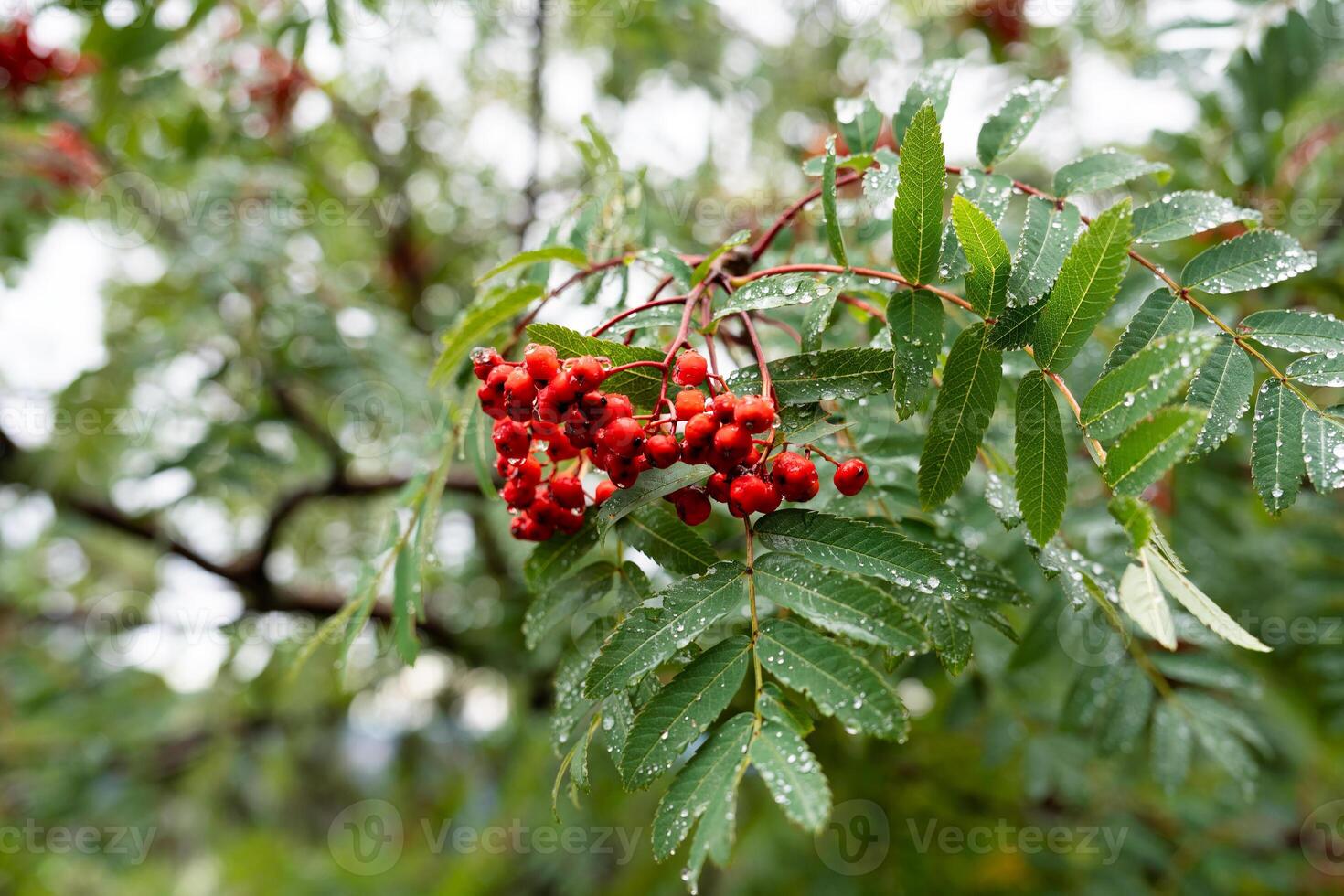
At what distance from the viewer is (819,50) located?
12.3 ft

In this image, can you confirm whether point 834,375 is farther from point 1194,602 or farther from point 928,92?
point 928,92

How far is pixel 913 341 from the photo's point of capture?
1018mm

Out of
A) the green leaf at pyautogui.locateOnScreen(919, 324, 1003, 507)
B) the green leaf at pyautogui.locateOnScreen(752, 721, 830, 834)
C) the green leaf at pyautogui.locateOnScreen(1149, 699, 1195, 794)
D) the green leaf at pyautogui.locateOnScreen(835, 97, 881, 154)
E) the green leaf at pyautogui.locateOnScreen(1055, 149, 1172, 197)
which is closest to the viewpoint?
the green leaf at pyautogui.locateOnScreen(752, 721, 830, 834)

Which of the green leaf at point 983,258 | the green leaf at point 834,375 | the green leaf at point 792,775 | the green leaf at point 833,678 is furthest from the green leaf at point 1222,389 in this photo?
the green leaf at point 792,775

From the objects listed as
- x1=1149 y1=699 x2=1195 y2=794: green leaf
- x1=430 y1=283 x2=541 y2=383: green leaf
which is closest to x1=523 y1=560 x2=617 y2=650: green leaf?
x1=430 y1=283 x2=541 y2=383: green leaf

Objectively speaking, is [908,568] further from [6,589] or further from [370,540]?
[6,589]

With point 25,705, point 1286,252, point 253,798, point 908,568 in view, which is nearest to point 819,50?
point 1286,252

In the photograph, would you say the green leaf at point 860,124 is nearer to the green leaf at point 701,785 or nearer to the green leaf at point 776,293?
the green leaf at point 776,293

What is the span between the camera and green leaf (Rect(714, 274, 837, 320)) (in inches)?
40.3

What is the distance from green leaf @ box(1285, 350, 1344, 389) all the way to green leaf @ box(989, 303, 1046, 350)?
0.31 meters

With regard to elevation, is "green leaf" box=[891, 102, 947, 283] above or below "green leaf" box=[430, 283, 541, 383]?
above

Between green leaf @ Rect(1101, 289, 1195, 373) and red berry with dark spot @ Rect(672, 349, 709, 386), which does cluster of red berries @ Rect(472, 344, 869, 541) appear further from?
green leaf @ Rect(1101, 289, 1195, 373)

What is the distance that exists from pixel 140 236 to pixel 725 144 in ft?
7.64

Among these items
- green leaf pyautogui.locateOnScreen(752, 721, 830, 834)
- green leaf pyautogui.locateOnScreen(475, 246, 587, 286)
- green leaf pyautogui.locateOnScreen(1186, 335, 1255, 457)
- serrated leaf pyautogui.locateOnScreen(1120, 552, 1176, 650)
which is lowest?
green leaf pyautogui.locateOnScreen(752, 721, 830, 834)
